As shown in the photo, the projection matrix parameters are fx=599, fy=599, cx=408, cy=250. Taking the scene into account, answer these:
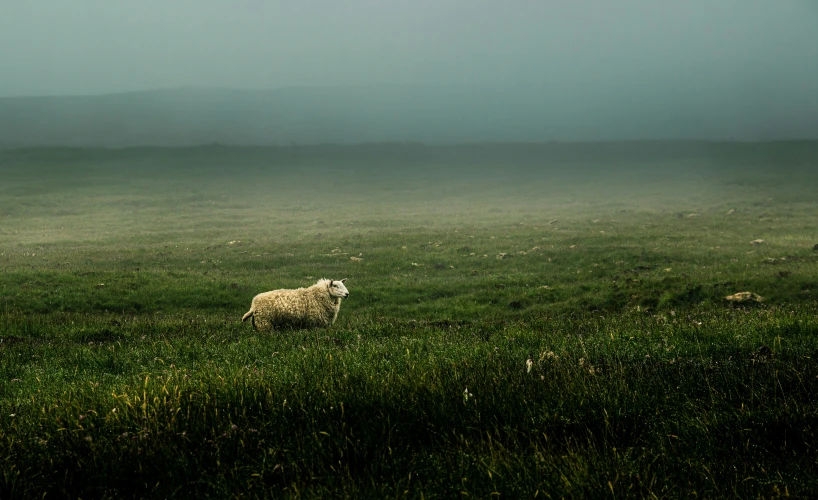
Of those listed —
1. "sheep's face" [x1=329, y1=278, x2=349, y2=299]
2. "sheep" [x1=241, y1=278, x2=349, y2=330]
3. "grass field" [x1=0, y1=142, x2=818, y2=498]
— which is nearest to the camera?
"grass field" [x1=0, y1=142, x2=818, y2=498]

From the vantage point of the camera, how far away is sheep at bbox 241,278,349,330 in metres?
15.1

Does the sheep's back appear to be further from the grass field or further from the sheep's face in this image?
the grass field

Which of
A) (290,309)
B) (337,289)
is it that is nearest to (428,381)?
(290,309)

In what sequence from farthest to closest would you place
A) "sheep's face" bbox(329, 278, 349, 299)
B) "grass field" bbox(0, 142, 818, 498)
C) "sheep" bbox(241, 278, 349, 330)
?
"sheep's face" bbox(329, 278, 349, 299)
"sheep" bbox(241, 278, 349, 330)
"grass field" bbox(0, 142, 818, 498)

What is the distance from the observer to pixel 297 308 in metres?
15.3

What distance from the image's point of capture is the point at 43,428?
525 centimetres

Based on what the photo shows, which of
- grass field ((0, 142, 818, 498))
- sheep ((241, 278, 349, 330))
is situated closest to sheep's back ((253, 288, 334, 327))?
sheep ((241, 278, 349, 330))

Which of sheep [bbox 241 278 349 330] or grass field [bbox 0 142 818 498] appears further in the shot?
sheep [bbox 241 278 349 330]

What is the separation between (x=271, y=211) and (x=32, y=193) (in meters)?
42.6

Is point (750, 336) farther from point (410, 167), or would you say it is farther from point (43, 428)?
point (410, 167)

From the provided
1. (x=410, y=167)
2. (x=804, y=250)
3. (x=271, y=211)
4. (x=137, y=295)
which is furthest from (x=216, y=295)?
(x=410, y=167)

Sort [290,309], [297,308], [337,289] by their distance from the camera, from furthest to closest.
Answer: [337,289] < [297,308] < [290,309]

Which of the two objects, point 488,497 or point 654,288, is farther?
point 654,288

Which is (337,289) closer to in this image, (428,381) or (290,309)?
(290,309)
